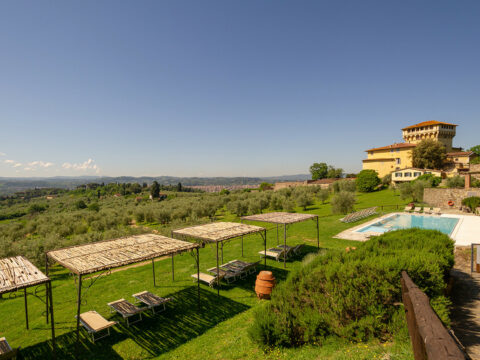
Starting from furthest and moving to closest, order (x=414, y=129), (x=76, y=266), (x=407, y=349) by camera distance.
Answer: (x=414, y=129) < (x=76, y=266) < (x=407, y=349)

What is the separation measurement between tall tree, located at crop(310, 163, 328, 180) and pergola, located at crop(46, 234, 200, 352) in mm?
88398

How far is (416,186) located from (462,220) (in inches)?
624

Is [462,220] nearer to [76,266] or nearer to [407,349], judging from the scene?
[407,349]

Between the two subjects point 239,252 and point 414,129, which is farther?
point 414,129

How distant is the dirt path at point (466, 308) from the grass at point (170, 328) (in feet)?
3.72

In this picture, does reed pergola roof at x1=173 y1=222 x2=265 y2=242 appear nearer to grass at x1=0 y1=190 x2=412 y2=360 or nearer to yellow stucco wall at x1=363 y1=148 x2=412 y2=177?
grass at x1=0 y1=190 x2=412 y2=360

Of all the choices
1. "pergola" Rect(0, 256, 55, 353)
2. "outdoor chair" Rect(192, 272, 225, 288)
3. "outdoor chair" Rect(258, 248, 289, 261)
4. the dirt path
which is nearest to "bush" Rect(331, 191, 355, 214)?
"outdoor chair" Rect(258, 248, 289, 261)

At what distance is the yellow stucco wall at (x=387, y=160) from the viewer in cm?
5550

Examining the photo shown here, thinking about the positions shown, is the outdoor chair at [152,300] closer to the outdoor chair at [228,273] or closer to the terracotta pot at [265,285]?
the outdoor chair at [228,273]

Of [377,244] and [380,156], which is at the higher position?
[380,156]

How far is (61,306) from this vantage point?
981cm

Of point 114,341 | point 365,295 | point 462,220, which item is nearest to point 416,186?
point 462,220

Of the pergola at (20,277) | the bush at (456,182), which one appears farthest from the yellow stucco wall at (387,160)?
the pergola at (20,277)

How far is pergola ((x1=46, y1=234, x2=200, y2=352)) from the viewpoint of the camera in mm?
7043
